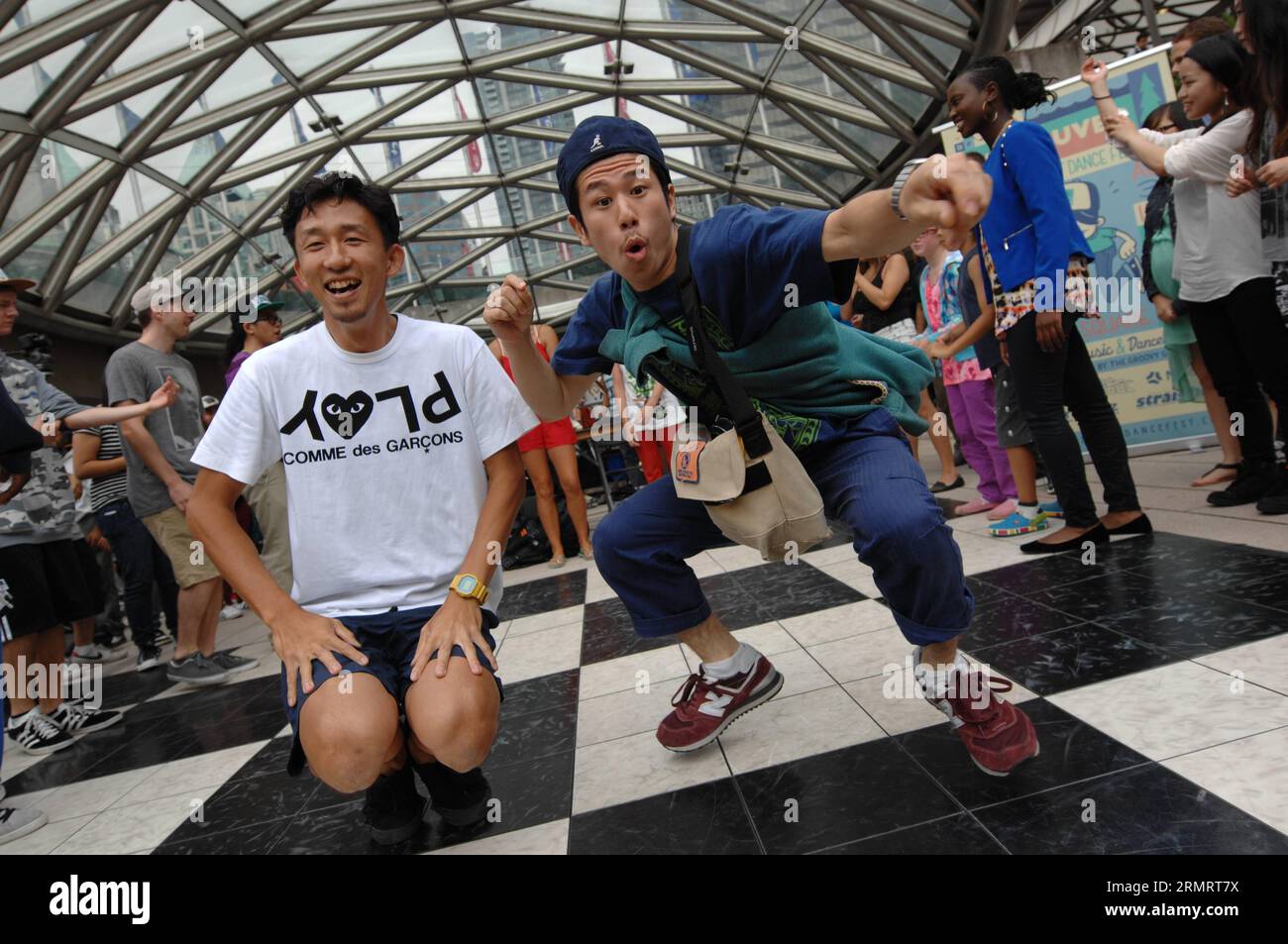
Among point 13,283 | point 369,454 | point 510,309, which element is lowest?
point 369,454

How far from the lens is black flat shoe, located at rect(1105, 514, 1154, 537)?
2.85m

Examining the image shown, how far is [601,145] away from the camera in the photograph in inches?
62.8

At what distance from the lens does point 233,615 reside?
5910 millimetres

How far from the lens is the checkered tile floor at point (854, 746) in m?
1.34

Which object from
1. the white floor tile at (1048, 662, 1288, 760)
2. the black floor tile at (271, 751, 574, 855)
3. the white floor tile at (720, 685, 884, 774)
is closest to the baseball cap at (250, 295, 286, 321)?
the black floor tile at (271, 751, 574, 855)

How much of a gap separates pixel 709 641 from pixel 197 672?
272cm

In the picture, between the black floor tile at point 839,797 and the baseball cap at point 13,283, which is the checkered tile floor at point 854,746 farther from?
the baseball cap at point 13,283

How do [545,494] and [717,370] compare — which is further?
[545,494]

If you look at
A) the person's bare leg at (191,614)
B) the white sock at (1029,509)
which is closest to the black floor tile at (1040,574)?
the white sock at (1029,509)

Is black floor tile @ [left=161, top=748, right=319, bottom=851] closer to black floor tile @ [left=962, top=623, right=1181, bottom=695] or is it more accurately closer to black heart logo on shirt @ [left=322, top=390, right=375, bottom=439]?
black heart logo on shirt @ [left=322, top=390, right=375, bottom=439]

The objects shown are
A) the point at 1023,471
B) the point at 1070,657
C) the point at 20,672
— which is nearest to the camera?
the point at 1070,657

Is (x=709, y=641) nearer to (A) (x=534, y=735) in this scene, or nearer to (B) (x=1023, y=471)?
(A) (x=534, y=735)

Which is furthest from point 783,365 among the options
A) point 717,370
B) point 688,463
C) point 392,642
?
point 392,642
